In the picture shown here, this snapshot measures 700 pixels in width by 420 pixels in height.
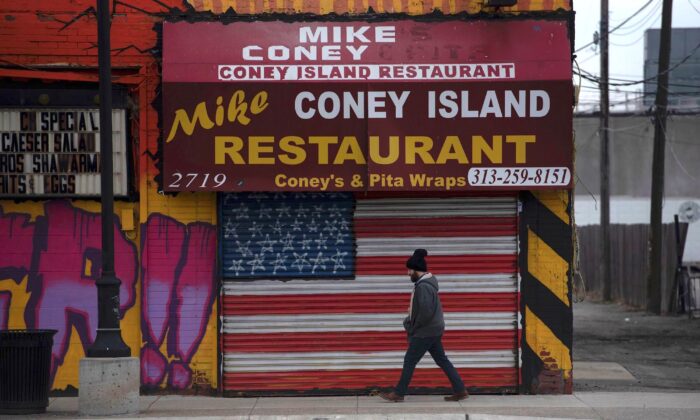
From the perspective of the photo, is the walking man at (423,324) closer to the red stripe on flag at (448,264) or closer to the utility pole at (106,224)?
the red stripe on flag at (448,264)

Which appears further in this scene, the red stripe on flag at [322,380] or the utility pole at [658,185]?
the utility pole at [658,185]

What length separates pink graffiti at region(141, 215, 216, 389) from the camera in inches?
556

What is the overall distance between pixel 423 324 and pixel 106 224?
370 centimetres

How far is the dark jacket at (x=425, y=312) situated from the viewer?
13.0m

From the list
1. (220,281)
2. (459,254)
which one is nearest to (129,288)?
(220,281)

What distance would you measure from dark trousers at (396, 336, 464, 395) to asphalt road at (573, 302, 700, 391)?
8.41ft

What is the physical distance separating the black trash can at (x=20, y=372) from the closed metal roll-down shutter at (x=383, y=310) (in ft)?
7.75

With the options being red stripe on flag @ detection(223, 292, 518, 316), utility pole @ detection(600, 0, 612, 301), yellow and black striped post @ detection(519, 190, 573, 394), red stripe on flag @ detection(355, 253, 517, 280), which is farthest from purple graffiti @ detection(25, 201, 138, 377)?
utility pole @ detection(600, 0, 612, 301)

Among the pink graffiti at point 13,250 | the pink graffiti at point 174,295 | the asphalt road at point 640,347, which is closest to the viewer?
the pink graffiti at point 174,295

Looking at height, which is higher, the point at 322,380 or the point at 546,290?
the point at 546,290

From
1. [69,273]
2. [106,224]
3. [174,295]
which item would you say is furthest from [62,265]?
[106,224]

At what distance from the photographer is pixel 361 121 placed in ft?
45.2

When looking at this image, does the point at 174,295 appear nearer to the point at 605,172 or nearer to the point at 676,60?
the point at 605,172

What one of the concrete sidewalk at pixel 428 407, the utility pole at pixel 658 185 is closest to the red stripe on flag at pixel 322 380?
Answer: the concrete sidewalk at pixel 428 407
